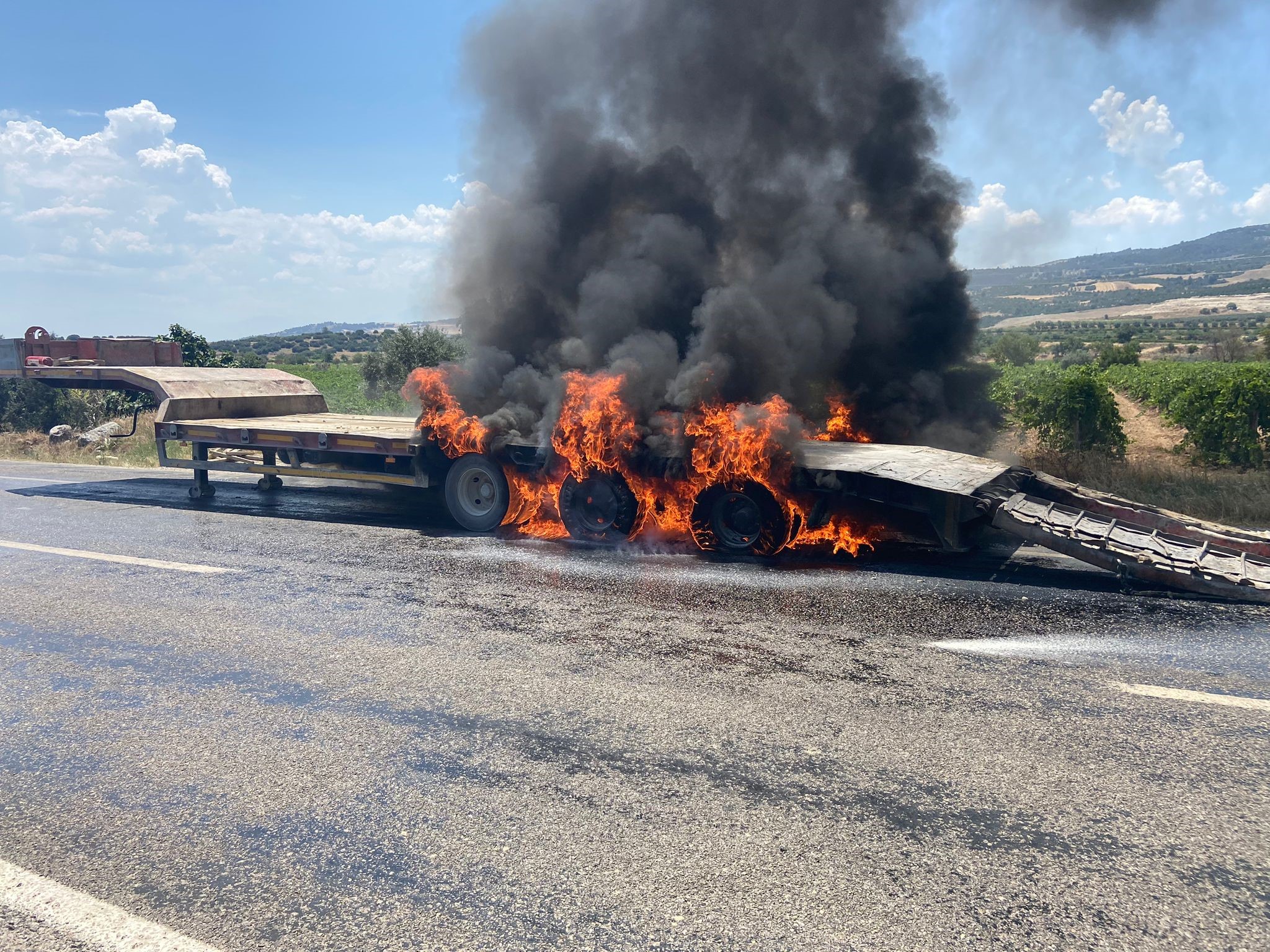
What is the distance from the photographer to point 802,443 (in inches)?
406

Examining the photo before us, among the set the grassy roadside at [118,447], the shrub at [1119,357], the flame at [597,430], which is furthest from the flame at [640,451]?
the shrub at [1119,357]

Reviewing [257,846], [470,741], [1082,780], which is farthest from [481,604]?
[1082,780]

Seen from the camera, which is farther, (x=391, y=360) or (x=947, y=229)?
(x=391, y=360)

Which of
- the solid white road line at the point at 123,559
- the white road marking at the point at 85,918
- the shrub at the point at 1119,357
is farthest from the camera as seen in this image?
the shrub at the point at 1119,357

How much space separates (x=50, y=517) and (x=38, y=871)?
33.0 feet

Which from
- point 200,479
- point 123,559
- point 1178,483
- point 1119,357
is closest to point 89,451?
point 200,479

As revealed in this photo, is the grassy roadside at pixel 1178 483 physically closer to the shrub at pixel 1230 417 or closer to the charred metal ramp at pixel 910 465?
the shrub at pixel 1230 417

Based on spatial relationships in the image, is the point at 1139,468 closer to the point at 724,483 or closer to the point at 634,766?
the point at 724,483

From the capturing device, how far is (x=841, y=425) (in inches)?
515

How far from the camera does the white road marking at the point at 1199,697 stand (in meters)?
5.18

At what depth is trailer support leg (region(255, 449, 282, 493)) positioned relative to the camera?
13320mm

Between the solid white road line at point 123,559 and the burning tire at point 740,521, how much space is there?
4.83 meters

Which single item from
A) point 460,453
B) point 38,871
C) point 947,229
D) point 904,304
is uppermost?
point 947,229

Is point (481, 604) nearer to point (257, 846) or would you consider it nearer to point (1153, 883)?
point (257, 846)
